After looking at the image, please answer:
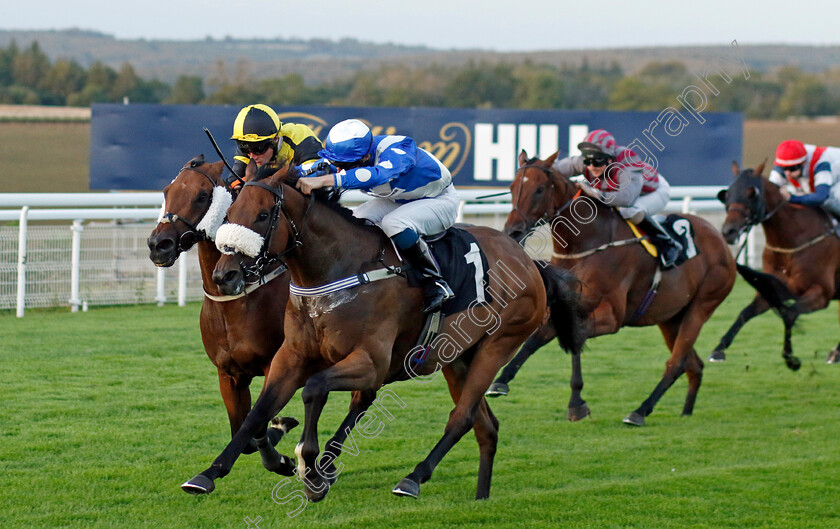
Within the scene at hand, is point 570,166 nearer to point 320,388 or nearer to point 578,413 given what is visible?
point 578,413

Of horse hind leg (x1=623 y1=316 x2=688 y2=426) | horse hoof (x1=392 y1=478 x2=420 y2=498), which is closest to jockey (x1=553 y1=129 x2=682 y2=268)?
horse hind leg (x1=623 y1=316 x2=688 y2=426)

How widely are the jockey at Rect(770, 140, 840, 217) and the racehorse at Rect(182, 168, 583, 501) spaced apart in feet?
12.4

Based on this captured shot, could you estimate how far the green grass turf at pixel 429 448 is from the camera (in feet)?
13.3

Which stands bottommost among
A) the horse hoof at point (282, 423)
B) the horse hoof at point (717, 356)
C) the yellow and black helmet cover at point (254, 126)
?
the horse hoof at point (717, 356)

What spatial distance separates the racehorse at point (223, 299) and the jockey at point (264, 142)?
0.48 feet

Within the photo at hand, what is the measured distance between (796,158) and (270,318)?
4.86m

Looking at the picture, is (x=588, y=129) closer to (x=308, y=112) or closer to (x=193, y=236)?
(x=308, y=112)

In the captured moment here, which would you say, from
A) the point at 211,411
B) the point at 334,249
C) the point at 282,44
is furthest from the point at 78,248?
the point at 282,44

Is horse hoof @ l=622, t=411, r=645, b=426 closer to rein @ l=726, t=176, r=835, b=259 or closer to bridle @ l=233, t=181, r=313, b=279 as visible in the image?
rein @ l=726, t=176, r=835, b=259

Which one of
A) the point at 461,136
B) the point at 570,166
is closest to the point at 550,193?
the point at 570,166

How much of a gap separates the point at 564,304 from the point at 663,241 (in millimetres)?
1583

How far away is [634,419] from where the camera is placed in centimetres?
590

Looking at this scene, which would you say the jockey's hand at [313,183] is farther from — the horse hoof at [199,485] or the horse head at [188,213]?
the horse hoof at [199,485]

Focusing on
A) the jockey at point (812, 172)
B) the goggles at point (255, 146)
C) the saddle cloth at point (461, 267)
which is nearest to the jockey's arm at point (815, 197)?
the jockey at point (812, 172)
